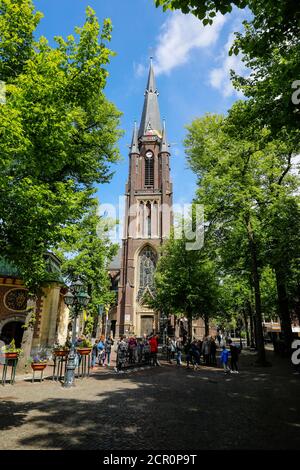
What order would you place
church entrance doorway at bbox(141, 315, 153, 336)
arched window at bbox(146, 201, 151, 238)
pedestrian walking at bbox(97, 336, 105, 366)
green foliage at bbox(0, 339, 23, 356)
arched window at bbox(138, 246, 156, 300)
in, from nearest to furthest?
1. green foliage at bbox(0, 339, 23, 356)
2. pedestrian walking at bbox(97, 336, 105, 366)
3. church entrance doorway at bbox(141, 315, 153, 336)
4. arched window at bbox(138, 246, 156, 300)
5. arched window at bbox(146, 201, 151, 238)

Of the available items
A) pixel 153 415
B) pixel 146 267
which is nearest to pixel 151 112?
pixel 146 267

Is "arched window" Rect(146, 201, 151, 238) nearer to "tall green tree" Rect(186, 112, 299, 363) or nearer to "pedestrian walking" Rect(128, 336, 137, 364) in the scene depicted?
"tall green tree" Rect(186, 112, 299, 363)

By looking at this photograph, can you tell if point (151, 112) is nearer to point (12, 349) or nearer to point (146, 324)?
point (146, 324)

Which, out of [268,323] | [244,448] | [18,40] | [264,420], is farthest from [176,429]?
[268,323]

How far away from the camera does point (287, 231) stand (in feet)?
49.8

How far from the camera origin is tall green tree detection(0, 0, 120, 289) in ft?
23.4

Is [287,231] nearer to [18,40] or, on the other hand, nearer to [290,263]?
[290,263]

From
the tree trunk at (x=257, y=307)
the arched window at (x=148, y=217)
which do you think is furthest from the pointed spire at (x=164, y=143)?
the tree trunk at (x=257, y=307)

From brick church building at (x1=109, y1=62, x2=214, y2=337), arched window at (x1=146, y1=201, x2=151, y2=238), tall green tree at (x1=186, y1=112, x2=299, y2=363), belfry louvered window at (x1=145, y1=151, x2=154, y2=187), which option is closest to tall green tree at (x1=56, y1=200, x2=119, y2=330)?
tall green tree at (x1=186, y1=112, x2=299, y2=363)

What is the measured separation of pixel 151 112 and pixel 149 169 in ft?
46.1

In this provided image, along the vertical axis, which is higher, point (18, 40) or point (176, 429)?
point (18, 40)

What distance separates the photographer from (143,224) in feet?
161

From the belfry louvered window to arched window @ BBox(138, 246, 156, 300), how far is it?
483 inches
